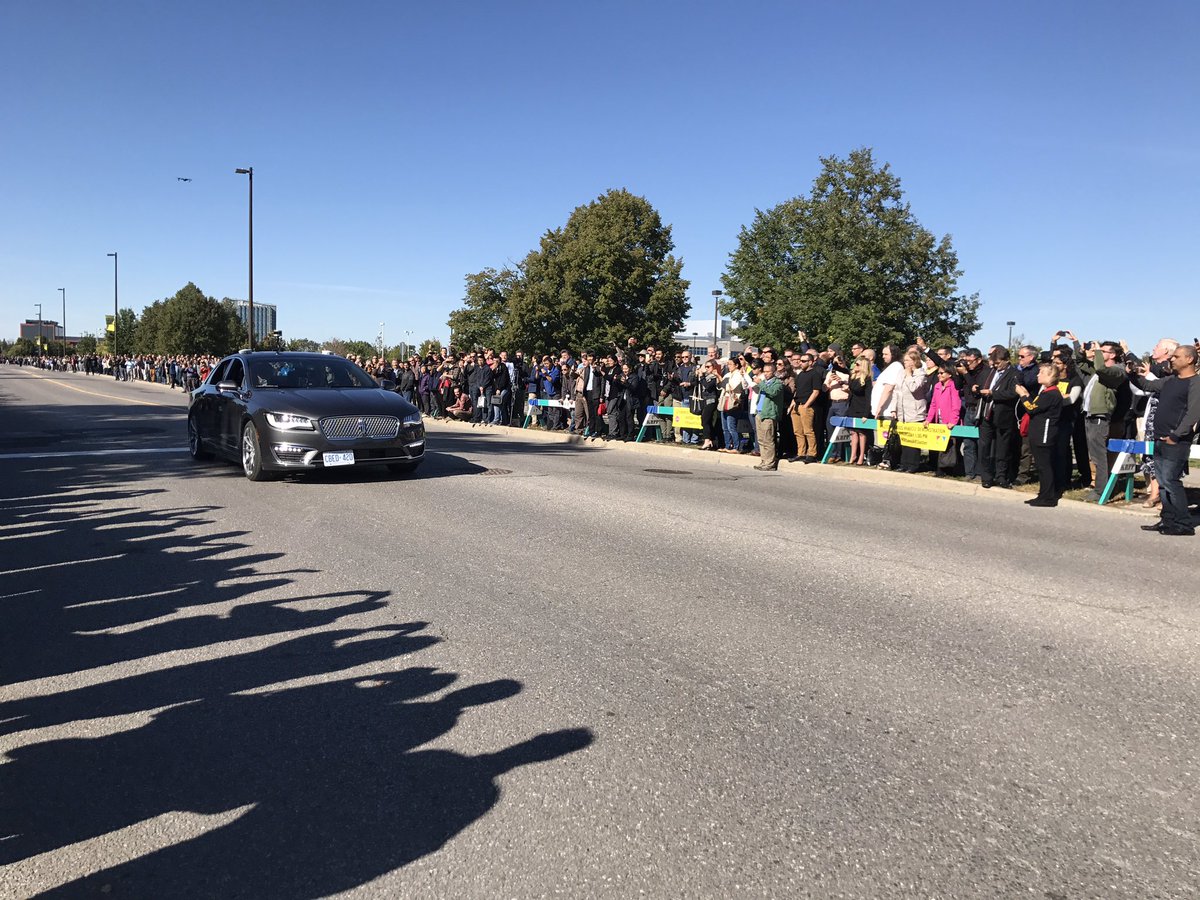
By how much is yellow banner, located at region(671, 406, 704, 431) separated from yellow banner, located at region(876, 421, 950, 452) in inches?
192

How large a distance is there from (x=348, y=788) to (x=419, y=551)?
4.28 metres

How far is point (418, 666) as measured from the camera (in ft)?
15.6

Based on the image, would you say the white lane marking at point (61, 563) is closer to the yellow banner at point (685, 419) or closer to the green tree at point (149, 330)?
the yellow banner at point (685, 419)

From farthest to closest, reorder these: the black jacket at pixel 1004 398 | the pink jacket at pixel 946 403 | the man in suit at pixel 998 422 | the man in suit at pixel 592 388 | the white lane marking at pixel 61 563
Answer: the man in suit at pixel 592 388 → the pink jacket at pixel 946 403 → the man in suit at pixel 998 422 → the black jacket at pixel 1004 398 → the white lane marking at pixel 61 563

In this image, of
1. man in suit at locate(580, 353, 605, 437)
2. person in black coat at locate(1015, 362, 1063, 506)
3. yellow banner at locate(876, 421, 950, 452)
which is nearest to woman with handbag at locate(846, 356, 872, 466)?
yellow banner at locate(876, 421, 950, 452)

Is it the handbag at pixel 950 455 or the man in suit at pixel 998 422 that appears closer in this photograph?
the man in suit at pixel 998 422

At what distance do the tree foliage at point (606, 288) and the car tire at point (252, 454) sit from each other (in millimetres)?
49906

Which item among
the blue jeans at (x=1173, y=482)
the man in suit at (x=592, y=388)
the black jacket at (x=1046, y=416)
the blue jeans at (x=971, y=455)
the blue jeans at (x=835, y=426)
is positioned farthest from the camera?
the man in suit at (x=592, y=388)

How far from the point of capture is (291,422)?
1159cm

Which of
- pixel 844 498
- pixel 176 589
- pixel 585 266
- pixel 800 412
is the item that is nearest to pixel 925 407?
pixel 800 412

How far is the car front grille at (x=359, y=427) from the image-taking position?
11625mm

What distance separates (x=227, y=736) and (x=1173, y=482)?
9.54m

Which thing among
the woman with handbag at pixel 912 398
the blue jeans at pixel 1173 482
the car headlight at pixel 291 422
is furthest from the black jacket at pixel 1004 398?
the car headlight at pixel 291 422

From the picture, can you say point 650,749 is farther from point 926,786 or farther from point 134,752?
point 134,752
